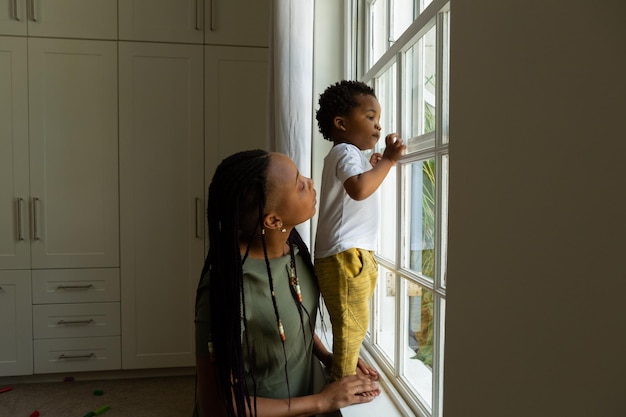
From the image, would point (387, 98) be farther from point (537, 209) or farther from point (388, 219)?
point (537, 209)

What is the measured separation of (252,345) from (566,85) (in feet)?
2.51

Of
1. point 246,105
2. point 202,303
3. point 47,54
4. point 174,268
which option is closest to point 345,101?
point 202,303

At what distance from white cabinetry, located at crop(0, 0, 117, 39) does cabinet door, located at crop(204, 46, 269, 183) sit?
1.87 feet

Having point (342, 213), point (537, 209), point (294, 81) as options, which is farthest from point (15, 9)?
point (537, 209)

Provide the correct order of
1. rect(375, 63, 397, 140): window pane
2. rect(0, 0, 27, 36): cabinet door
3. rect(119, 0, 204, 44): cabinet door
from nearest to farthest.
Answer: rect(375, 63, 397, 140): window pane → rect(0, 0, 27, 36): cabinet door → rect(119, 0, 204, 44): cabinet door

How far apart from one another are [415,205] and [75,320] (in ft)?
7.30

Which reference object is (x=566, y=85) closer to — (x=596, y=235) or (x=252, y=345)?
(x=596, y=235)

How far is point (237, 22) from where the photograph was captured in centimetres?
256

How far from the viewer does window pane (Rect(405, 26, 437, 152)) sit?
97cm

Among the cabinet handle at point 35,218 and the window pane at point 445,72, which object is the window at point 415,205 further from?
the cabinet handle at point 35,218

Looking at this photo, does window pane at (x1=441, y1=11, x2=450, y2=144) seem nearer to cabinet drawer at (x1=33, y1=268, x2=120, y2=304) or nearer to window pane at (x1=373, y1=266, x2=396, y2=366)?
window pane at (x1=373, y1=266, x2=396, y2=366)

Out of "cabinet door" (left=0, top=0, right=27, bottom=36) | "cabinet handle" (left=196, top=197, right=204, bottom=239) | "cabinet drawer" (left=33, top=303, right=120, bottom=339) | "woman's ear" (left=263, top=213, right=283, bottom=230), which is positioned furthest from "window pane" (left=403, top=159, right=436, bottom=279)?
"cabinet door" (left=0, top=0, right=27, bottom=36)

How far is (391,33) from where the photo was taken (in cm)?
134

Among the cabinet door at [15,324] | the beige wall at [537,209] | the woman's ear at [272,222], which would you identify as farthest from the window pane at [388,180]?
the cabinet door at [15,324]
